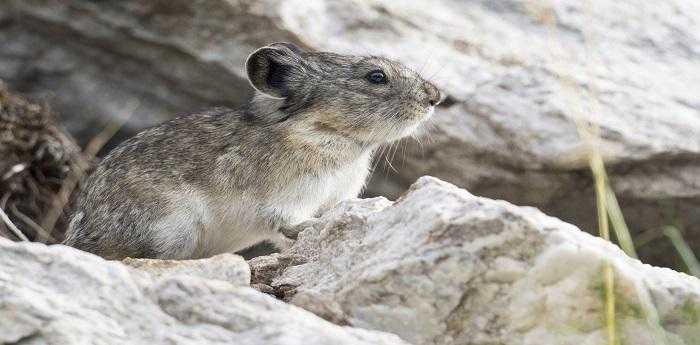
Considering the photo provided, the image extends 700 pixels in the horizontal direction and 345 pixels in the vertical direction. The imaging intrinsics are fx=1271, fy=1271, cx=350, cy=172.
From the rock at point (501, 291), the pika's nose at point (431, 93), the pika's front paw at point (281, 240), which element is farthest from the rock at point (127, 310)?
the pika's nose at point (431, 93)

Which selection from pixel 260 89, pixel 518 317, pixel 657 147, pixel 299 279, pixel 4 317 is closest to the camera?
pixel 4 317

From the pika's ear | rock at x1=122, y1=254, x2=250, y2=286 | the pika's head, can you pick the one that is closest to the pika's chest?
the pika's head

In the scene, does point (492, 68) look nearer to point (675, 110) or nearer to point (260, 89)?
point (675, 110)

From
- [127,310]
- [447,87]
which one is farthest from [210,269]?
[447,87]

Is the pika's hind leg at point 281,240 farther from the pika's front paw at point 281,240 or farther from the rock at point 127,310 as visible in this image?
the rock at point 127,310

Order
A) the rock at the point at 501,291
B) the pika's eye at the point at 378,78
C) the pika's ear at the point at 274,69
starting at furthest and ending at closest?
1. the pika's eye at the point at 378,78
2. the pika's ear at the point at 274,69
3. the rock at the point at 501,291

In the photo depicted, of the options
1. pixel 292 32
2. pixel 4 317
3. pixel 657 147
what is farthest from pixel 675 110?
pixel 4 317

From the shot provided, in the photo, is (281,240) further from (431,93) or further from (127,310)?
(127,310)
